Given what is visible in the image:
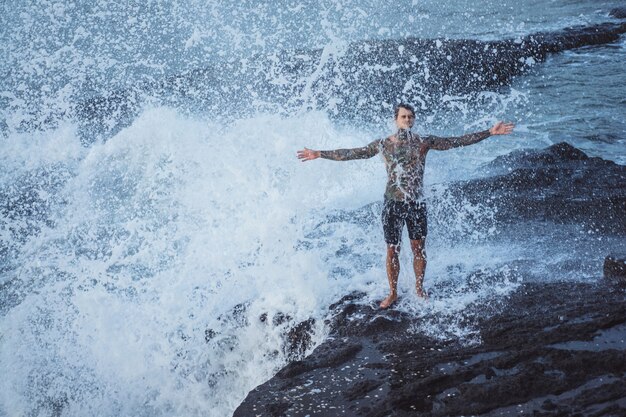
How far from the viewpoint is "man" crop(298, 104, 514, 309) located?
17.0ft

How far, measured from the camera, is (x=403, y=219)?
5305 millimetres

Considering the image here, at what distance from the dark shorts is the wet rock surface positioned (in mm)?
779

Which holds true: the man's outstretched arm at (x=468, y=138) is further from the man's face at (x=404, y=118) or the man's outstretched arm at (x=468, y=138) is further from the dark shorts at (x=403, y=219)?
the dark shorts at (x=403, y=219)

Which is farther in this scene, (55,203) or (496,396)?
(55,203)

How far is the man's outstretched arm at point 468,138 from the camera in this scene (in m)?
5.05

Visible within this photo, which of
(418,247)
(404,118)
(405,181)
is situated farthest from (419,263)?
(404,118)

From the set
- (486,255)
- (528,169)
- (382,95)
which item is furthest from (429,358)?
(382,95)

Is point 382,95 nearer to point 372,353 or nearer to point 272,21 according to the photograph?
point 372,353

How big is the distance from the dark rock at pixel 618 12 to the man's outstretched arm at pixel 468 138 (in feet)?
79.9

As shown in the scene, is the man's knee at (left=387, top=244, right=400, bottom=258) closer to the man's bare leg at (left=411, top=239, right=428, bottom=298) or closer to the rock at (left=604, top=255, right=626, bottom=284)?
the man's bare leg at (left=411, top=239, right=428, bottom=298)

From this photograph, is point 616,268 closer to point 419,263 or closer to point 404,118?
point 419,263

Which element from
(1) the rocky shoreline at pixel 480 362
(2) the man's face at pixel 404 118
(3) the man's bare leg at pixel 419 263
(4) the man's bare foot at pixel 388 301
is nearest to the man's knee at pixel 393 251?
(3) the man's bare leg at pixel 419 263

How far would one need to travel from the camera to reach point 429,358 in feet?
14.1

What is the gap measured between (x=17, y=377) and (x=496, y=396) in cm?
515
